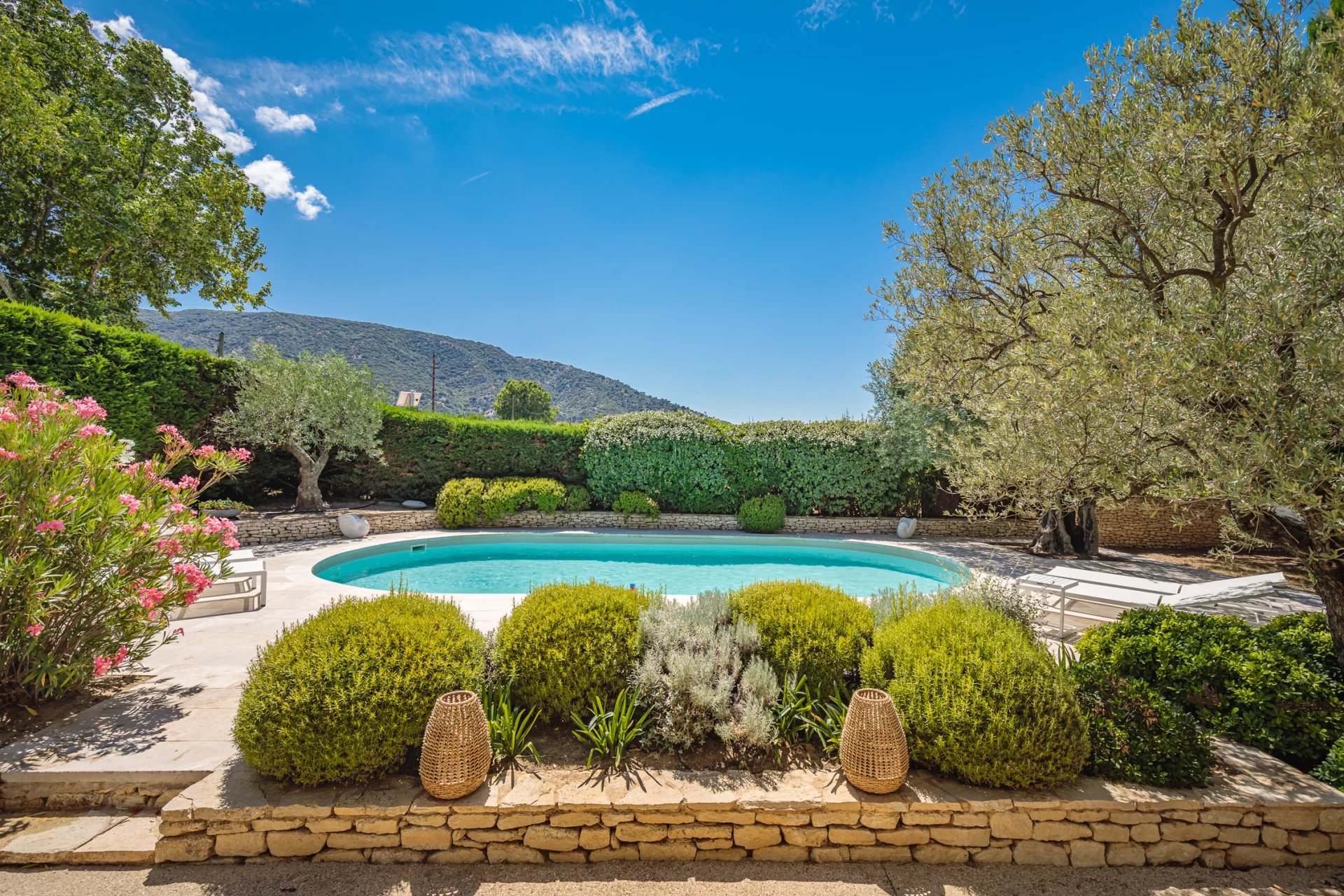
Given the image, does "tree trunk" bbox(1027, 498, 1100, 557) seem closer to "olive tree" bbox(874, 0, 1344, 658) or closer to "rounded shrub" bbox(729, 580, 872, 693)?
"olive tree" bbox(874, 0, 1344, 658)

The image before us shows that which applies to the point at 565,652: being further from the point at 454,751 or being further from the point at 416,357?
the point at 416,357

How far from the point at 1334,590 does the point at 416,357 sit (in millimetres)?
77021

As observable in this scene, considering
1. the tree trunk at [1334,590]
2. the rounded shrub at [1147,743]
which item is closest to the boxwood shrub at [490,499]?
the rounded shrub at [1147,743]

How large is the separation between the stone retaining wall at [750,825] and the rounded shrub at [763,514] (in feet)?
36.6

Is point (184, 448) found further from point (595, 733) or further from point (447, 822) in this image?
point (595, 733)

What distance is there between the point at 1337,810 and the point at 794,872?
281 centimetres

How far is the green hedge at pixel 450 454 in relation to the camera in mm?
14281

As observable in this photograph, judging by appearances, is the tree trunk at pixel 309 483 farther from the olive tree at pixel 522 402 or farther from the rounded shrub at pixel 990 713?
the olive tree at pixel 522 402

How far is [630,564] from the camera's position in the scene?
11438 millimetres

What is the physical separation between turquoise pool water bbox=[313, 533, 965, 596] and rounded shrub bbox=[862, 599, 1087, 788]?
221 inches

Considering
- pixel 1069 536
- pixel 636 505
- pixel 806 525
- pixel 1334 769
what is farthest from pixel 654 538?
pixel 1334 769

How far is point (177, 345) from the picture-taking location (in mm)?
11125

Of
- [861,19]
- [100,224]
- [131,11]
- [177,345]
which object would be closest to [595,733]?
[861,19]

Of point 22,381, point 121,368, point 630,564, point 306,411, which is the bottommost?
point 630,564
